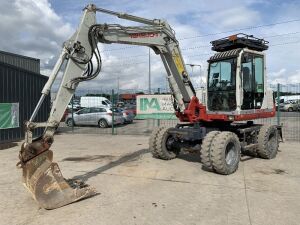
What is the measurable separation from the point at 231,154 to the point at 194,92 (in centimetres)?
220

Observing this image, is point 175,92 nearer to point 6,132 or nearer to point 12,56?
point 6,132

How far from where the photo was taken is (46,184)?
6270mm

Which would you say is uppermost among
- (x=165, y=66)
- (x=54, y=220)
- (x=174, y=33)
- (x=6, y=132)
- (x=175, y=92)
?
(x=174, y=33)

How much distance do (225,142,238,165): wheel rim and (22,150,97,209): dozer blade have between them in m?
4.09

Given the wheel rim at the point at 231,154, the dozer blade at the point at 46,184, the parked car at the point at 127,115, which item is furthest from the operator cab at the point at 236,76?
the parked car at the point at 127,115

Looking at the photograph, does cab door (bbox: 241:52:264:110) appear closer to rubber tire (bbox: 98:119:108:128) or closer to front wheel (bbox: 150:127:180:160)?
front wheel (bbox: 150:127:180:160)

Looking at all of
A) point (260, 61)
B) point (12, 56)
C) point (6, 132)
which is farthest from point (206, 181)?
point (12, 56)

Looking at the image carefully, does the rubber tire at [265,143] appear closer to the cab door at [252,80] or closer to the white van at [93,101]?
the cab door at [252,80]

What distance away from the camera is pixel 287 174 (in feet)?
29.0

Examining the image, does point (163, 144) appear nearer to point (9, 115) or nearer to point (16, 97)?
point (9, 115)

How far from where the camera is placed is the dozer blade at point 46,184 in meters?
6.18

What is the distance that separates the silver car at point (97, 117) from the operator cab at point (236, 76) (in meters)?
13.0

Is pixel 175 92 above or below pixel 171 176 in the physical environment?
above

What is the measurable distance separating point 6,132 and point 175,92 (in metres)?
8.20
